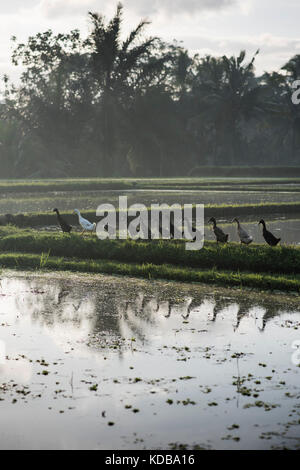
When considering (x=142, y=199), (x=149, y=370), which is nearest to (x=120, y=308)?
(x=149, y=370)

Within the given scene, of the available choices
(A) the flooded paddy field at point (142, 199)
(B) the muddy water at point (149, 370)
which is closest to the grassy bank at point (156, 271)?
(B) the muddy water at point (149, 370)

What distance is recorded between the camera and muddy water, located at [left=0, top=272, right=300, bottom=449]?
4617 millimetres

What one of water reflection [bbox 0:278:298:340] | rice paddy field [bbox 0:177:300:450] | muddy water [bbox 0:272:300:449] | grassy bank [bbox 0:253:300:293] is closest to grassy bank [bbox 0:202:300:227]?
rice paddy field [bbox 0:177:300:450]

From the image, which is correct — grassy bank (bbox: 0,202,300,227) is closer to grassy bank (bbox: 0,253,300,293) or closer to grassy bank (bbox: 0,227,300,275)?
grassy bank (bbox: 0,227,300,275)

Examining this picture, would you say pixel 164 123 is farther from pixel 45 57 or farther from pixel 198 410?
pixel 198 410

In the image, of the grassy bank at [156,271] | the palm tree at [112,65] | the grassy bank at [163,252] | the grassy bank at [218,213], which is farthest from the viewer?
the palm tree at [112,65]

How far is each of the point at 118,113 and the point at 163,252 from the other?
3160 cm

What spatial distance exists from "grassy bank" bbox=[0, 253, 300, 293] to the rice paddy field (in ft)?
0.07

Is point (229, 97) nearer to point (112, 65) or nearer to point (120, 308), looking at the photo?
point (112, 65)

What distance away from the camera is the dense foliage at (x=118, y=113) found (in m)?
41.6

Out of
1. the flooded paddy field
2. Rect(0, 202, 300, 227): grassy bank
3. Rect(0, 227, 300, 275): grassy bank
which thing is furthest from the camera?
the flooded paddy field

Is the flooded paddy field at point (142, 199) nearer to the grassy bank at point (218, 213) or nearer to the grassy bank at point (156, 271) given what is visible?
the grassy bank at point (218, 213)

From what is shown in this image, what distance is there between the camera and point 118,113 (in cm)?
4203

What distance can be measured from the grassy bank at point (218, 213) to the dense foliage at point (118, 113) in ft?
73.1
